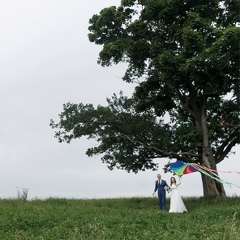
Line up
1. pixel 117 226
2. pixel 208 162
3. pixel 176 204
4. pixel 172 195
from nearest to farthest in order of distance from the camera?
pixel 117 226, pixel 176 204, pixel 172 195, pixel 208 162

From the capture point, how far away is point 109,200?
24.3m

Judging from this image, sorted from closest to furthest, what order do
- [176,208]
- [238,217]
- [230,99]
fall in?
[238,217]
[176,208]
[230,99]

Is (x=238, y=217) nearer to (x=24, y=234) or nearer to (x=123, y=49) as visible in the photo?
(x=24, y=234)

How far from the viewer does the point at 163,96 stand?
2530cm

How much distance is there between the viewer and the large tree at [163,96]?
21.8 m

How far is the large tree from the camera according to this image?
71.6 ft

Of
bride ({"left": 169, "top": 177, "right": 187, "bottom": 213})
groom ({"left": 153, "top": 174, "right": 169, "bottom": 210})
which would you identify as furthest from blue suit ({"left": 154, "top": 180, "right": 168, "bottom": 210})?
bride ({"left": 169, "top": 177, "right": 187, "bottom": 213})

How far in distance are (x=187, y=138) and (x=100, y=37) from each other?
355 inches

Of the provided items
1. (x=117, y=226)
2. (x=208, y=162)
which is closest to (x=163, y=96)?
(x=208, y=162)

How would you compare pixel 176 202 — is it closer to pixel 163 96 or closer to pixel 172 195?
pixel 172 195

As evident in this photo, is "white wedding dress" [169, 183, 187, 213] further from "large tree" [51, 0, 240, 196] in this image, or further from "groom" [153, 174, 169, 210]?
"large tree" [51, 0, 240, 196]

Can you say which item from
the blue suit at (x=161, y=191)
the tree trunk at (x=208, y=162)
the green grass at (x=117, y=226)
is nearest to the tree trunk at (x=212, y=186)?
the tree trunk at (x=208, y=162)

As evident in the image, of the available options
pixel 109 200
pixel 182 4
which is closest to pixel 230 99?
pixel 182 4

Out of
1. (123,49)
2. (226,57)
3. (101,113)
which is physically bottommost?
(101,113)
